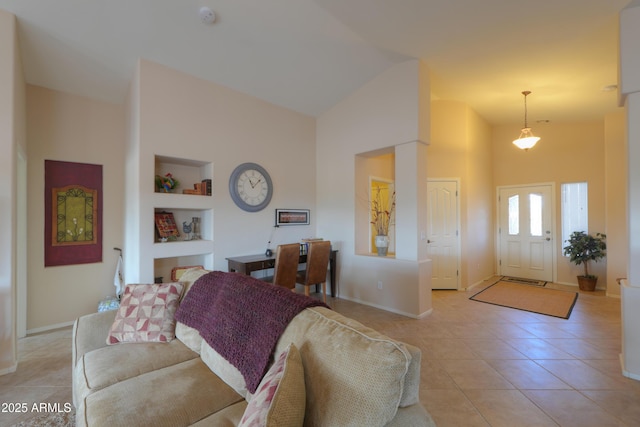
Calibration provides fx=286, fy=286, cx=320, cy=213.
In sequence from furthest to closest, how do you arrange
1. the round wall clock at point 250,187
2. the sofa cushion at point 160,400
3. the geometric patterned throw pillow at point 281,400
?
the round wall clock at point 250,187 → the sofa cushion at point 160,400 → the geometric patterned throw pillow at point 281,400

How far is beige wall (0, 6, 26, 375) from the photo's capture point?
2285 mm

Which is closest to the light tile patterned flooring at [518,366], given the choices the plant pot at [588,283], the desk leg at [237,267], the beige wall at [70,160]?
the plant pot at [588,283]

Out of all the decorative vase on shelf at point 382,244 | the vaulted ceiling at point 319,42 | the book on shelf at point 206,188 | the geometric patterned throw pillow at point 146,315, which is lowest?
the geometric patterned throw pillow at point 146,315

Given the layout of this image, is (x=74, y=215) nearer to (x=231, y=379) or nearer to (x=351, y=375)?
(x=231, y=379)

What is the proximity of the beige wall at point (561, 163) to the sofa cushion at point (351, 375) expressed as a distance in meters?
5.94

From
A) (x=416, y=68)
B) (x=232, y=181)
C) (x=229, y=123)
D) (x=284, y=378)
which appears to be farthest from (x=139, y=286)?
(x=416, y=68)

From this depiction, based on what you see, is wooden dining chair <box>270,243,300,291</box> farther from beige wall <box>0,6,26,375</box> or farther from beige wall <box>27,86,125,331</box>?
beige wall <box>0,6,26,375</box>

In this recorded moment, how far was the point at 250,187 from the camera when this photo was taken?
3.96 meters

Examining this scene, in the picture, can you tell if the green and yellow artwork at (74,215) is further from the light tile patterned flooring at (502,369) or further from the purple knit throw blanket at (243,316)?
the purple knit throw blanket at (243,316)

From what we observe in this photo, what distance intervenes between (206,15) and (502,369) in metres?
4.09

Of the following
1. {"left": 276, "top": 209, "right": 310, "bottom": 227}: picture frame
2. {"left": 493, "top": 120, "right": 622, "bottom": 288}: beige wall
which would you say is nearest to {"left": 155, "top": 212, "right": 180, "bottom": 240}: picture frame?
{"left": 276, "top": 209, "right": 310, "bottom": 227}: picture frame

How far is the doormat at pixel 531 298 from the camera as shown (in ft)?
12.6

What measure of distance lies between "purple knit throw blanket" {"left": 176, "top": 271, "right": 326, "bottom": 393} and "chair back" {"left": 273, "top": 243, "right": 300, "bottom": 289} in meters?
1.39

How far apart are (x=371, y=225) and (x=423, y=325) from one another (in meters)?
1.77
